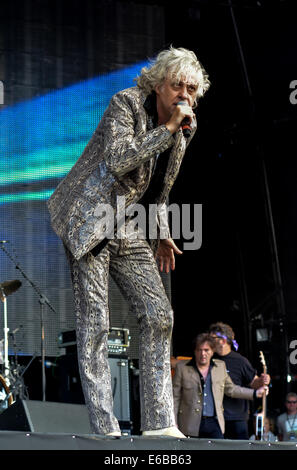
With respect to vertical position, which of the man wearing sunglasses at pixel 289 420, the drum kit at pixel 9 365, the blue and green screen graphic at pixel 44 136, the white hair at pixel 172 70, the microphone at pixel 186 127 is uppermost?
the blue and green screen graphic at pixel 44 136

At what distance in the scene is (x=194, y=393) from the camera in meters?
5.92

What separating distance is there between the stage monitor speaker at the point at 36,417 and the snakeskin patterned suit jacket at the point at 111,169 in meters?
0.56

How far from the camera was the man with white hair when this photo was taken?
9.03 feet

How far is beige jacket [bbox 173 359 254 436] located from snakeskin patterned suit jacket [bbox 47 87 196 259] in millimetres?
3277

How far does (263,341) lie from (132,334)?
2.47 meters

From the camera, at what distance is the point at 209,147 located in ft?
33.2

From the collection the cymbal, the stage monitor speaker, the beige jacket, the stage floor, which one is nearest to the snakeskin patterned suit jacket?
the stage monitor speaker

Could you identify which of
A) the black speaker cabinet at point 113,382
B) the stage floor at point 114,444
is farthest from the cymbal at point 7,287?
the stage floor at point 114,444

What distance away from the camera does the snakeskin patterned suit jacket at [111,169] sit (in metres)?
2.73

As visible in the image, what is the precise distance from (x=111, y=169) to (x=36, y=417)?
0.94m

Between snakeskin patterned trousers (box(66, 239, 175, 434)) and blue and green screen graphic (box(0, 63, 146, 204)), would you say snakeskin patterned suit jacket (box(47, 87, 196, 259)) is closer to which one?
snakeskin patterned trousers (box(66, 239, 175, 434))

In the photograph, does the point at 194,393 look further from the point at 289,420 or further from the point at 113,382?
the point at 289,420

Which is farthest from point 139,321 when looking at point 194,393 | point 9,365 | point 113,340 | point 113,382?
point 9,365

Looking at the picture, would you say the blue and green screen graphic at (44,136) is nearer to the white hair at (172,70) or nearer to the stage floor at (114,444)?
the white hair at (172,70)
